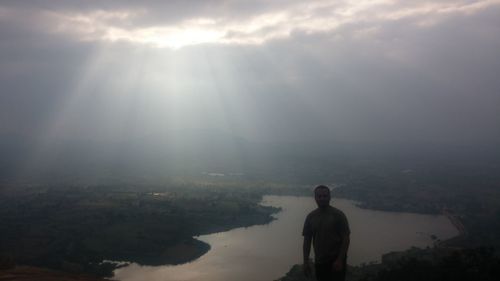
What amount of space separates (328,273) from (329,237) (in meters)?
0.50

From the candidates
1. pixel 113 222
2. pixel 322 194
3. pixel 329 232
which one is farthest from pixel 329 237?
pixel 113 222

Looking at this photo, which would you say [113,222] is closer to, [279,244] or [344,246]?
[279,244]

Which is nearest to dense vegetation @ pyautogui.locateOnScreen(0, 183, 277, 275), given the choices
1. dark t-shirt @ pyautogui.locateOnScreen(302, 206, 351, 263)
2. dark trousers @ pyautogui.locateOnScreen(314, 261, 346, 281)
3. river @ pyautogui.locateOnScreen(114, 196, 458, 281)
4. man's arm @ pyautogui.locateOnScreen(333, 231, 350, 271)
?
river @ pyautogui.locateOnScreen(114, 196, 458, 281)

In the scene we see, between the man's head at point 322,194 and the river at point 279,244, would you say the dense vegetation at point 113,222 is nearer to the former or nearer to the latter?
the river at point 279,244

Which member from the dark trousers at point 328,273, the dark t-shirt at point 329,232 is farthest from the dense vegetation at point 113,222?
the dark t-shirt at point 329,232

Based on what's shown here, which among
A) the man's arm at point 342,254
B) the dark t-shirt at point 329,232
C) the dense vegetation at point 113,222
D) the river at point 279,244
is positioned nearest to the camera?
the man's arm at point 342,254

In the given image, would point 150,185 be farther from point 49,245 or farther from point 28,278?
point 28,278

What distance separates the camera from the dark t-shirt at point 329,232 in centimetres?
689

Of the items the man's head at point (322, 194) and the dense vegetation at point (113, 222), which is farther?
the dense vegetation at point (113, 222)

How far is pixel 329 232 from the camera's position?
6914 millimetres

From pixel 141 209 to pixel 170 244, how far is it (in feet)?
56.0

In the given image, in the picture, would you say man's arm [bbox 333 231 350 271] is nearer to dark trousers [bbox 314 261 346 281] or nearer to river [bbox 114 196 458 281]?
dark trousers [bbox 314 261 346 281]

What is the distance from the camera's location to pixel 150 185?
95.8 metres

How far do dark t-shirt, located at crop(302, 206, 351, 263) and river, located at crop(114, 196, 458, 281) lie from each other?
31.7 meters
